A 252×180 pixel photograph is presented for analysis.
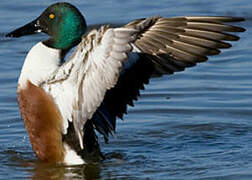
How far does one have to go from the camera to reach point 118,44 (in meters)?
6.00

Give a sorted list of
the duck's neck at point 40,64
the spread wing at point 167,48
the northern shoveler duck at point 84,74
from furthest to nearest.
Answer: the duck's neck at point 40,64
the spread wing at point 167,48
the northern shoveler duck at point 84,74

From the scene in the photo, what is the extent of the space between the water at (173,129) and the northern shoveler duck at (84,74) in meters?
0.35

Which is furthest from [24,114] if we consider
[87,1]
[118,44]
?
[87,1]

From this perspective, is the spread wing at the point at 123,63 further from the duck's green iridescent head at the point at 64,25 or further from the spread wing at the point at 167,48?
the duck's green iridescent head at the point at 64,25

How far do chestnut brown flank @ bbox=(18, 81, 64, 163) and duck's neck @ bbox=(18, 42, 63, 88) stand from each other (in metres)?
0.07

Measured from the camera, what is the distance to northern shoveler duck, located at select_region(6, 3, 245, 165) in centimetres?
643

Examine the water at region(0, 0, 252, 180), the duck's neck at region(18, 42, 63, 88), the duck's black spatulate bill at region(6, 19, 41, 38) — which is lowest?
the water at region(0, 0, 252, 180)

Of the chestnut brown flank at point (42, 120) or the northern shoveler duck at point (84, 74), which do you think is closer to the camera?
the northern shoveler duck at point (84, 74)

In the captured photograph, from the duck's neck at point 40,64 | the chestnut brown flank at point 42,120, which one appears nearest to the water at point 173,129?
the chestnut brown flank at point 42,120

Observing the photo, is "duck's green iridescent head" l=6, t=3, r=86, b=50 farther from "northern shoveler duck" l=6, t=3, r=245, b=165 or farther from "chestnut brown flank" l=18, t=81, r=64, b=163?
"chestnut brown flank" l=18, t=81, r=64, b=163

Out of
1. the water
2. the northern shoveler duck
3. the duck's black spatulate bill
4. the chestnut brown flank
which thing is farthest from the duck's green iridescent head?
the water

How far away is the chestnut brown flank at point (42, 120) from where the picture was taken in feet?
22.5

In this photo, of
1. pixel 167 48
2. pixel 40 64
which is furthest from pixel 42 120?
pixel 167 48

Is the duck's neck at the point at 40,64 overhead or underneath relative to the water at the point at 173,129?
overhead
